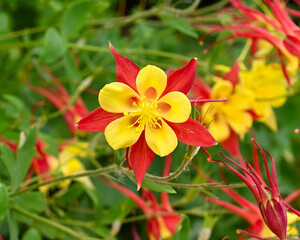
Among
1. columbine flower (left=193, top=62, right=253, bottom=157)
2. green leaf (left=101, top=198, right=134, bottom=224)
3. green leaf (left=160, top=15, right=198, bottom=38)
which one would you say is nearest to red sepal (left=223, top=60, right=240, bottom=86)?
columbine flower (left=193, top=62, right=253, bottom=157)

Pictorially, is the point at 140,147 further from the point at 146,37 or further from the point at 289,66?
the point at 146,37

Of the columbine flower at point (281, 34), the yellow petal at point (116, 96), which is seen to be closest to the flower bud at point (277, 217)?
the yellow petal at point (116, 96)

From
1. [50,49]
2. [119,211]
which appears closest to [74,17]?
[50,49]

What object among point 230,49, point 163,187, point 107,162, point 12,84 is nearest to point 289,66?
point 163,187

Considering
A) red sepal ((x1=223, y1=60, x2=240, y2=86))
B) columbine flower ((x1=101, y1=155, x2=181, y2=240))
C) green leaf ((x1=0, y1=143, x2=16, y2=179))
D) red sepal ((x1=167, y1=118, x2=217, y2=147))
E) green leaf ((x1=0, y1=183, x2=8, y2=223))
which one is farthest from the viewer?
red sepal ((x1=223, y1=60, x2=240, y2=86))

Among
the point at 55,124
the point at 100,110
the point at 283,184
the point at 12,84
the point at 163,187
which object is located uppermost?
the point at 12,84

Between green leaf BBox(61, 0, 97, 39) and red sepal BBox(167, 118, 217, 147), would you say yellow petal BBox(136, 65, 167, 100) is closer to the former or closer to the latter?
red sepal BBox(167, 118, 217, 147)
